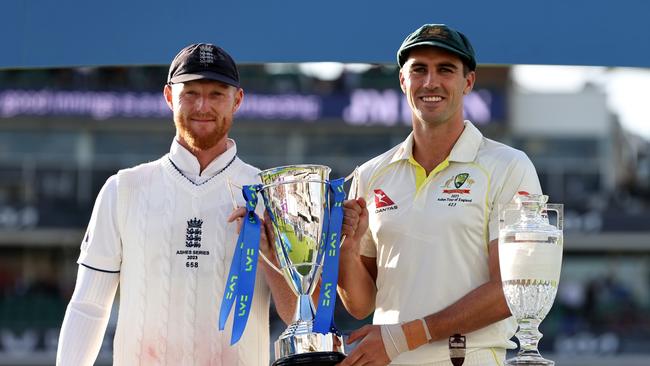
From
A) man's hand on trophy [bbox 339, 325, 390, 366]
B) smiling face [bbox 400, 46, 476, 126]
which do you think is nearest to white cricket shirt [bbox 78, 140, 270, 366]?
man's hand on trophy [bbox 339, 325, 390, 366]

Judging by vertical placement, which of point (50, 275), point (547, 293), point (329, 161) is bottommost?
point (547, 293)

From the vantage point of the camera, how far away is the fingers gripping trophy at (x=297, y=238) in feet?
9.30

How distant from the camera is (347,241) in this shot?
295cm

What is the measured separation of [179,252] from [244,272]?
29cm

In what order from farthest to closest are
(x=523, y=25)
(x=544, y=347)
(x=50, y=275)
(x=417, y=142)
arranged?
1. (x=50, y=275)
2. (x=544, y=347)
3. (x=523, y=25)
4. (x=417, y=142)

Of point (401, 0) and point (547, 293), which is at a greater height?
point (401, 0)

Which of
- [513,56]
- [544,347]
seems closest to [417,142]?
[513,56]

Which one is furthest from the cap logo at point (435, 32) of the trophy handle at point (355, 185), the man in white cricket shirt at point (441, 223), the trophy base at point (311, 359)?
the trophy base at point (311, 359)

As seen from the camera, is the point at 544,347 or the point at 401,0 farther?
the point at 544,347

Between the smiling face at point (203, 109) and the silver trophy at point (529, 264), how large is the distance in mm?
843

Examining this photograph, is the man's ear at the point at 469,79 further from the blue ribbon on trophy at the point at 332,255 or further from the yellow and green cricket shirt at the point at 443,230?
the blue ribbon on trophy at the point at 332,255

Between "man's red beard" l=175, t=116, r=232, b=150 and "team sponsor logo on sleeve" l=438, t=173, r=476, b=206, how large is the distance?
560 millimetres

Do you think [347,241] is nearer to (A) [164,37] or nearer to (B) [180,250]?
(B) [180,250]

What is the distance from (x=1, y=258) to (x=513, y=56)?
2026cm
